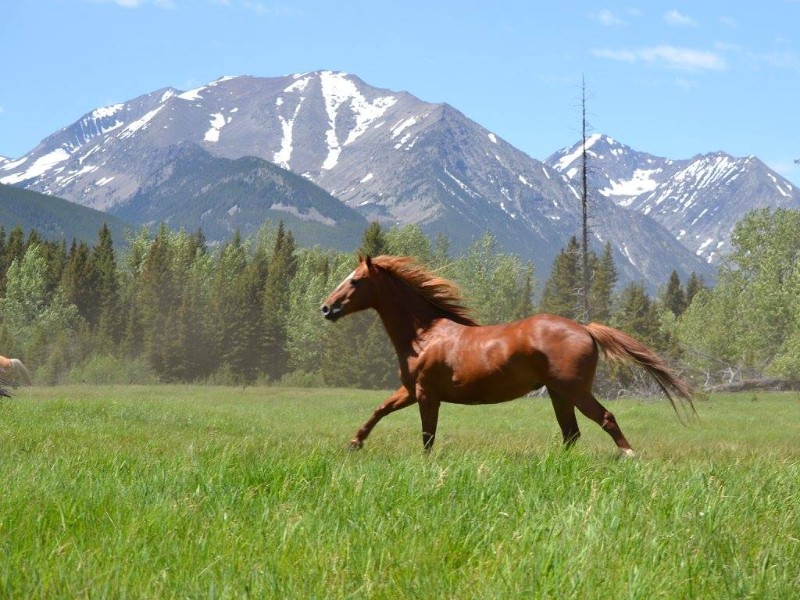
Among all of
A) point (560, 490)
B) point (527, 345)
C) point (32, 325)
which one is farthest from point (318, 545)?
point (32, 325)

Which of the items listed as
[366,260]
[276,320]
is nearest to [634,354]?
[366,260]

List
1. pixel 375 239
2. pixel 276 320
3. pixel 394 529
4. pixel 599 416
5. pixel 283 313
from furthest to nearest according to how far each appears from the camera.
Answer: pixel 283 313 → pixel 276 320 → pixel 375 239 → pixel 599 416 → pixel 394 529

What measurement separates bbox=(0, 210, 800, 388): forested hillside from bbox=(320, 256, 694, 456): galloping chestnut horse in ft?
154

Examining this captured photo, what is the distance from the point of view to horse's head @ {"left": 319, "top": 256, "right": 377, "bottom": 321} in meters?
11.7

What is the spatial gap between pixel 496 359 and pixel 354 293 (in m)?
2.45

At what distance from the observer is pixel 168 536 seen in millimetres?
4164

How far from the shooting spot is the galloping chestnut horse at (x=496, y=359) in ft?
32.5

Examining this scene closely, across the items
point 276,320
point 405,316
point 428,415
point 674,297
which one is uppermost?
point 674,297

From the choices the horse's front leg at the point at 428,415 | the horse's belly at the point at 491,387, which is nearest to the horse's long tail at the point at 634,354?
the horse's belly at the point at 491,387

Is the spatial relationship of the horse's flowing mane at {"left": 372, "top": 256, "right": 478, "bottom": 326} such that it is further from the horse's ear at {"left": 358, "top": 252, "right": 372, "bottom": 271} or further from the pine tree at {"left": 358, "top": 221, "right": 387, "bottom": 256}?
the pine tree at {"left": 358, "top": 221, "right": 387, "bottom": 256}

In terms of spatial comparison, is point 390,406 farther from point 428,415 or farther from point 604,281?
point 604,281

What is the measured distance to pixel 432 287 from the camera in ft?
37.8

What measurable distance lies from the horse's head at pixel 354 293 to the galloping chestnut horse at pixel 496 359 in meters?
0.28

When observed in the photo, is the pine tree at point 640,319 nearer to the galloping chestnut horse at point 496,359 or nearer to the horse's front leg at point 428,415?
the galloping chestnut horse at point 496,359
